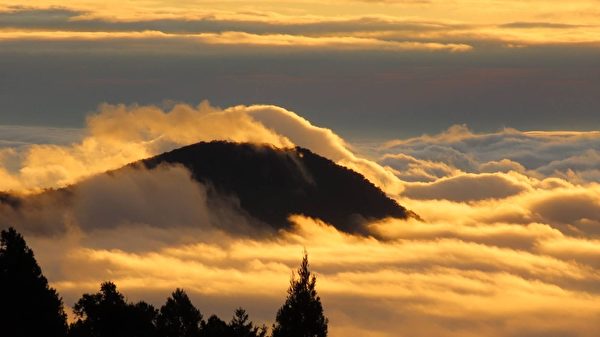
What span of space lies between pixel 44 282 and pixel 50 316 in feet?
11.4

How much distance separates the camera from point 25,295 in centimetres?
17938

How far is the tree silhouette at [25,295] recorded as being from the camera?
584 ft

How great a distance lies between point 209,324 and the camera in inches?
7854

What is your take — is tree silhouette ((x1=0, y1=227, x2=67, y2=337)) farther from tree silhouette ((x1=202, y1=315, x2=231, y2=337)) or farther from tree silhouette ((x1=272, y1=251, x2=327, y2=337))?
tree silhouette ((x1=272, y1=251, x2=327, y2=337))

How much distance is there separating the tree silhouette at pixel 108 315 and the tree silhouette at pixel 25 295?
241 inches

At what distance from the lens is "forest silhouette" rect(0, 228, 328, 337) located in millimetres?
178625

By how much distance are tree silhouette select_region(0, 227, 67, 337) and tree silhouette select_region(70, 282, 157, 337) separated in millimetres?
6134

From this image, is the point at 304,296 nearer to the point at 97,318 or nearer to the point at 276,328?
the point at 276,328

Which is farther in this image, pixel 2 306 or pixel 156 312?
pixel 156 312

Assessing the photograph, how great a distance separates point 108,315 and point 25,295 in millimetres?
10995

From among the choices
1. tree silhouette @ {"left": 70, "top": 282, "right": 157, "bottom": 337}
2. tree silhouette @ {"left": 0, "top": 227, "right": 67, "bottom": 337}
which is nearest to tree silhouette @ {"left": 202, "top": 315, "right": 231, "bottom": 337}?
tree silhouette @ {"left": 70, "top": 282, "right": 157, "bottom": 337}

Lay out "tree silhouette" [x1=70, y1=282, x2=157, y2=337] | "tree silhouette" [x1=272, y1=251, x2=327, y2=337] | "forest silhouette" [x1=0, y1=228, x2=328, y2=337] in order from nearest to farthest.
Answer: "forest silhouette" [x1=0, y1=228, x2=328, y2=337], "tree silhouette" [x1=70, y1=282, x2=157, y2=337], "tree silhouette" [x1=272, y1=251, x2=327, y2=337]

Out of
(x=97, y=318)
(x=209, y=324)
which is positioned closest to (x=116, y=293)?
(x=97, y=318)

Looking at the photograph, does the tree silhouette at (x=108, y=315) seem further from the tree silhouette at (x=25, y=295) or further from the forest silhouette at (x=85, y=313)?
the tree silhouette at (x=25, y=295)
